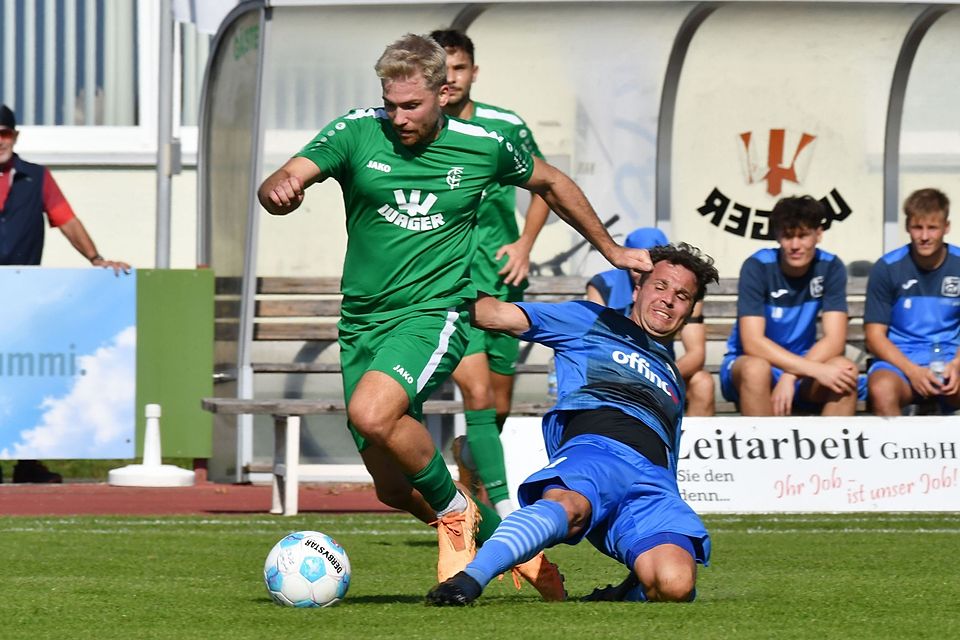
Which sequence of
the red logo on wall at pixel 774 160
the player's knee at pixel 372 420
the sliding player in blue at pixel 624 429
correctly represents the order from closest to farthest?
the sliding player in blue at pixel 624 429 → the player's knee at pixel 372 420 → the red logo on wall at pixel 774 160

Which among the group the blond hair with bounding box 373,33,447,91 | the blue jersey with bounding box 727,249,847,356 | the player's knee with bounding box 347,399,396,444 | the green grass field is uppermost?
the blond hair with bounding box 373,33,447,91

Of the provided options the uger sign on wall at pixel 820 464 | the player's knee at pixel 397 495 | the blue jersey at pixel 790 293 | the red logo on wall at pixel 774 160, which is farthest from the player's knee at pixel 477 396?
the red logo on wall at pixel 774 160

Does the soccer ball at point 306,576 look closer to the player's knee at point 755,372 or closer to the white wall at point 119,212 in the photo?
the player's knee at point 755,372

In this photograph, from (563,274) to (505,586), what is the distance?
5985mm

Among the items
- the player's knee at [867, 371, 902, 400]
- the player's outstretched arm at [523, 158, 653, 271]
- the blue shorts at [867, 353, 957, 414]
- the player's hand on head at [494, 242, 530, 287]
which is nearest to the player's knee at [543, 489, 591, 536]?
the player's outstretched arm at [523, 158, 653, 271]

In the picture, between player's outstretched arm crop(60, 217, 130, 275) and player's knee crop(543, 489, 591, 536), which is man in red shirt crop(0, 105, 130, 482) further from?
player's knee crop(543, 489, 591, 536)

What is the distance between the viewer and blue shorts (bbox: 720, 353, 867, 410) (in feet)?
33.0

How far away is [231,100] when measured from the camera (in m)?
12.2

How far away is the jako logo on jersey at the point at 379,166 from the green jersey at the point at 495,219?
2127 millimetres

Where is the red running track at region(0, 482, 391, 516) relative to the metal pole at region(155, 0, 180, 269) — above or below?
below

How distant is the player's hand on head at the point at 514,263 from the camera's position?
8.41 m

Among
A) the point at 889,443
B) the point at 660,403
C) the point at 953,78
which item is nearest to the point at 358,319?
the point at 660,403

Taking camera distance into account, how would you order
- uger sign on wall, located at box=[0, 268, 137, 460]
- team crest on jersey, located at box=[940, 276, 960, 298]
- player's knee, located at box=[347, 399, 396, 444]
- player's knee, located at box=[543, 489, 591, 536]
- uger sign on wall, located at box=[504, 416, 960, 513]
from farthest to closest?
uger sign on wall, located at box=[0, 268, 137, 460] < team crest on jersey, located at box=[940, 276, 960, 298] < uger sign on wall, located at box=[504, 416, 960, 513] < player's knee, located at box=[347, 399, 396, 444] < player's knee, located at box=[543, 489, 591, 536]

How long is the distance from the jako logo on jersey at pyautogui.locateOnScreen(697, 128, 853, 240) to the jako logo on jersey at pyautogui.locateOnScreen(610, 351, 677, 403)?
6631 mm
